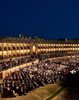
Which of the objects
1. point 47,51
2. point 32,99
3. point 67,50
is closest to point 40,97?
point 32,99

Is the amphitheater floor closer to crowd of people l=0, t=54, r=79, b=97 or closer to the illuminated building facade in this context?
crowd of people l=0, t=54, r=79, b=97

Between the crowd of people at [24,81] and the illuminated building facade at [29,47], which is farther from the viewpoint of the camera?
the illuminated building facade at [29,47]

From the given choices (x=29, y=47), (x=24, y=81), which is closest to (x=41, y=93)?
(x=24, y=81)

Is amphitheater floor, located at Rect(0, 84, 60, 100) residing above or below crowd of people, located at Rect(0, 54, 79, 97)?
below

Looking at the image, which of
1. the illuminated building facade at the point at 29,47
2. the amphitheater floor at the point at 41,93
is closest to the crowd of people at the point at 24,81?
the amphitheater floor at the point at 41,93

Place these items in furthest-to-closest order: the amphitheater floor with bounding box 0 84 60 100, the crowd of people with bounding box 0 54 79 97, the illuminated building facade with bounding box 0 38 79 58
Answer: the illuminated building facade with bounding box 0 38 79 58 < the amphitheater floor with bounding box 0 84 60 100 < the crowd of people with bounding box 0 54 79 97

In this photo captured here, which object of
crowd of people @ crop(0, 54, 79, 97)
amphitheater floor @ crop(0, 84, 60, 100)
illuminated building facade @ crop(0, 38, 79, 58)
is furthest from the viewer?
illuminated building facade @ crop(0, 38, 79, 58)

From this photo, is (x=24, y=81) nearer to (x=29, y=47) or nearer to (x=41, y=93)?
(x=41, y=93)

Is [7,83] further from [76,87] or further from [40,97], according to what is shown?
[76,87]

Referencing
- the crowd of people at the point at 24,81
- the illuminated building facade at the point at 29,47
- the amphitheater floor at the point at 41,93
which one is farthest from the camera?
the illuminated building facade at the point at 29,47

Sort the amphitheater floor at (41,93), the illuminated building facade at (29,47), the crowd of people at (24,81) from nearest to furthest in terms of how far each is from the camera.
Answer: the crowd of people at (24,81)
the amphitheater floor at (41,93)
the illuminated building facade at (29,47)

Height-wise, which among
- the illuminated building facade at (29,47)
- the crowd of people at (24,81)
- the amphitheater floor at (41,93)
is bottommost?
the amphitheater floor at (41,93)

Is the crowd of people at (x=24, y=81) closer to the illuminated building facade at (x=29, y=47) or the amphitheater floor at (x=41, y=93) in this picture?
the amphitheater floor at (x=41, y=93)

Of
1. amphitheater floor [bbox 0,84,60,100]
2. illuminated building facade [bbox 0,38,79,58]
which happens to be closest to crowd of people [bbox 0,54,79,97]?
amphitheater floor [bbox 0,84,60,100]
